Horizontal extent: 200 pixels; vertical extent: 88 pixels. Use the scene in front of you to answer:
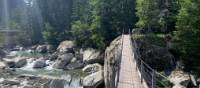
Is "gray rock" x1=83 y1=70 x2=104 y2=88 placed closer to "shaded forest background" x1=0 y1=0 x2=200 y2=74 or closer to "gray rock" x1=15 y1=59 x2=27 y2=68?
"shaded forest background" x1=0 y1=0 x2=200 y2=74

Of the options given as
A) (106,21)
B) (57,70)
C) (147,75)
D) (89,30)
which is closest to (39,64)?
(57,70)

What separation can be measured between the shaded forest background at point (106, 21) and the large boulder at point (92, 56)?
1.17 metres

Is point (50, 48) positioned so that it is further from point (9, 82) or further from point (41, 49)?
point (9, 82)

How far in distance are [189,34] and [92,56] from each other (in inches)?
514

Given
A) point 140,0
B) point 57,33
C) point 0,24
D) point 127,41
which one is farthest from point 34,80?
point 0,24

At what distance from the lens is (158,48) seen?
29.7m

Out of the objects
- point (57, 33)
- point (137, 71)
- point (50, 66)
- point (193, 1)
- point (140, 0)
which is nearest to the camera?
point (137, 71)

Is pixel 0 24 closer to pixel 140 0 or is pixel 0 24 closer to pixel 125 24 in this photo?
pixel 125 24

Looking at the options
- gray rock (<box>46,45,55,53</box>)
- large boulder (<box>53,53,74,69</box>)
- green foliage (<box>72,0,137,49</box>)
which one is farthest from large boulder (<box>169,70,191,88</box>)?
gray rock (<box>46,45,55,53</box>)

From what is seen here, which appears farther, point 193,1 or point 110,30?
point 110,30

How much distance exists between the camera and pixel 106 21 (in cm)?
4144

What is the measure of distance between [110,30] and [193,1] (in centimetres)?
1448

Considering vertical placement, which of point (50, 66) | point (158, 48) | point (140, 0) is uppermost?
point (140, 0)

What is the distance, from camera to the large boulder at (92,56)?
3651cm
